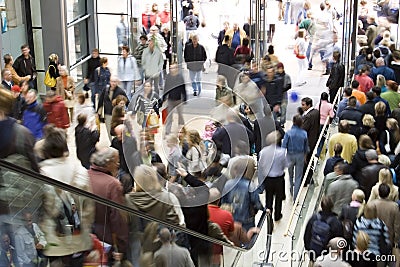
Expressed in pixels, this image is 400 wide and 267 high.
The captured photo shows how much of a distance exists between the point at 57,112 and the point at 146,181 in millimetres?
4249

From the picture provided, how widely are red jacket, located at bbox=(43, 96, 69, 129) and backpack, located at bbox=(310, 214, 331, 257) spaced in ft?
14.5

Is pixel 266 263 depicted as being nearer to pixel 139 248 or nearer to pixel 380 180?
pixel 380 180

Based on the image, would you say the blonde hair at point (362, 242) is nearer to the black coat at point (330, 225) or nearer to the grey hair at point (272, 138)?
the black coat at point (330, 225)

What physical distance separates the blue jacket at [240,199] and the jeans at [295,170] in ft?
5.88

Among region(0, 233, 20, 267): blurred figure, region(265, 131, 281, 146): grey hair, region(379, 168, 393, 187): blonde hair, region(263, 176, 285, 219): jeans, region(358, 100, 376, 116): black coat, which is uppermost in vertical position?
region(0, 233, 20, 267): blurred figure

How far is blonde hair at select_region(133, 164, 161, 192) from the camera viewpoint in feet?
26.4

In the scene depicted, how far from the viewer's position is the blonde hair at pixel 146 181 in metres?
8.05

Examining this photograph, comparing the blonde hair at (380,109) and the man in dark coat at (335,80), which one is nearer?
the blonde hair at (380,109)

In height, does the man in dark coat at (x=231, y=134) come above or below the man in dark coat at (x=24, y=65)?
below

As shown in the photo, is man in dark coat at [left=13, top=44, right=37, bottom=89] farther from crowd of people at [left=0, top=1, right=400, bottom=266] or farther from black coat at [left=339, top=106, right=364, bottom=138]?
black coat at [left=339, top=106, right=364, bottom=138]

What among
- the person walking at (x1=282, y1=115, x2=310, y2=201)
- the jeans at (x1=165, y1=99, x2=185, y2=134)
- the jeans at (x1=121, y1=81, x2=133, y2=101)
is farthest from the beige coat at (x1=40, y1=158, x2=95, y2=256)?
the jeans at (x1=121, y1=81, x2=133, y2=101)

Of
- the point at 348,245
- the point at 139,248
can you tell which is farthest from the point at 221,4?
the point at 139,248

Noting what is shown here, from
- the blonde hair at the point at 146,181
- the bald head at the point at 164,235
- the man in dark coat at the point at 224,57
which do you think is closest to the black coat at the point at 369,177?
the blonde hair at the point at 146,181

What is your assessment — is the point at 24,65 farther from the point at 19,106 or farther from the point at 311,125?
the point at 311,125
